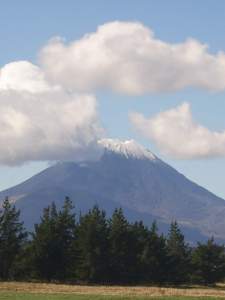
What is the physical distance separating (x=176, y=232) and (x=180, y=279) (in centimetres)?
1986

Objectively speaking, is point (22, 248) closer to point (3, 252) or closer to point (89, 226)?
point (3, 252)

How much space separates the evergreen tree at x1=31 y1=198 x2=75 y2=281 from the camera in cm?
9459

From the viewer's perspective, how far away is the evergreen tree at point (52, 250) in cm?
9459

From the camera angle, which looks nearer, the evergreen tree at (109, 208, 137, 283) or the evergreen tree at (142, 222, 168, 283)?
the evergreen tree at (109, 208, 137, 283)

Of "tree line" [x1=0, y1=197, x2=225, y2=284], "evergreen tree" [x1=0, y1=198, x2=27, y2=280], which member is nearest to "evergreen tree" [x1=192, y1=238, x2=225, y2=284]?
"tree line" [x1=0, y1=197, x2=225, y2=284]

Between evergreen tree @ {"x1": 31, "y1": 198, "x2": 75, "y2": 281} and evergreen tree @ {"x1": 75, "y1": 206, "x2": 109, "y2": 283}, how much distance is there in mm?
1717

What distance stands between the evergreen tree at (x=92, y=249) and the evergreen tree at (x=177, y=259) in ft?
40.9

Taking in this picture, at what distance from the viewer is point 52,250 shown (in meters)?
95.8

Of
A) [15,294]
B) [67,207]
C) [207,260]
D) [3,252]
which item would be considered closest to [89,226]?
[67,207]

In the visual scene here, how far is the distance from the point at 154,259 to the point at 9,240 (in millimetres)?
21410

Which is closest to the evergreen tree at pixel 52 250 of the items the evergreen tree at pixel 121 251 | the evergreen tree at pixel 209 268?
the evergreen tree at pixel 121 251

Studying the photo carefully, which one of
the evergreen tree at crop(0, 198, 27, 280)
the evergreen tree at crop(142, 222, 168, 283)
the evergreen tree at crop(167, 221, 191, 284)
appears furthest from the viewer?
the evergreen tree at crop(167, 221, 191, 284)

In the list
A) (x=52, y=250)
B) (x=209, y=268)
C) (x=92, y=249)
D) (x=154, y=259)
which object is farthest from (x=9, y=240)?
(x=209, y=268)

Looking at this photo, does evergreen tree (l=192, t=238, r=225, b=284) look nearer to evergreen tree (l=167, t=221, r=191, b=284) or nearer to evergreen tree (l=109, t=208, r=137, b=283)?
evergreen tree (l=167, t=221, r=191, b=284)
